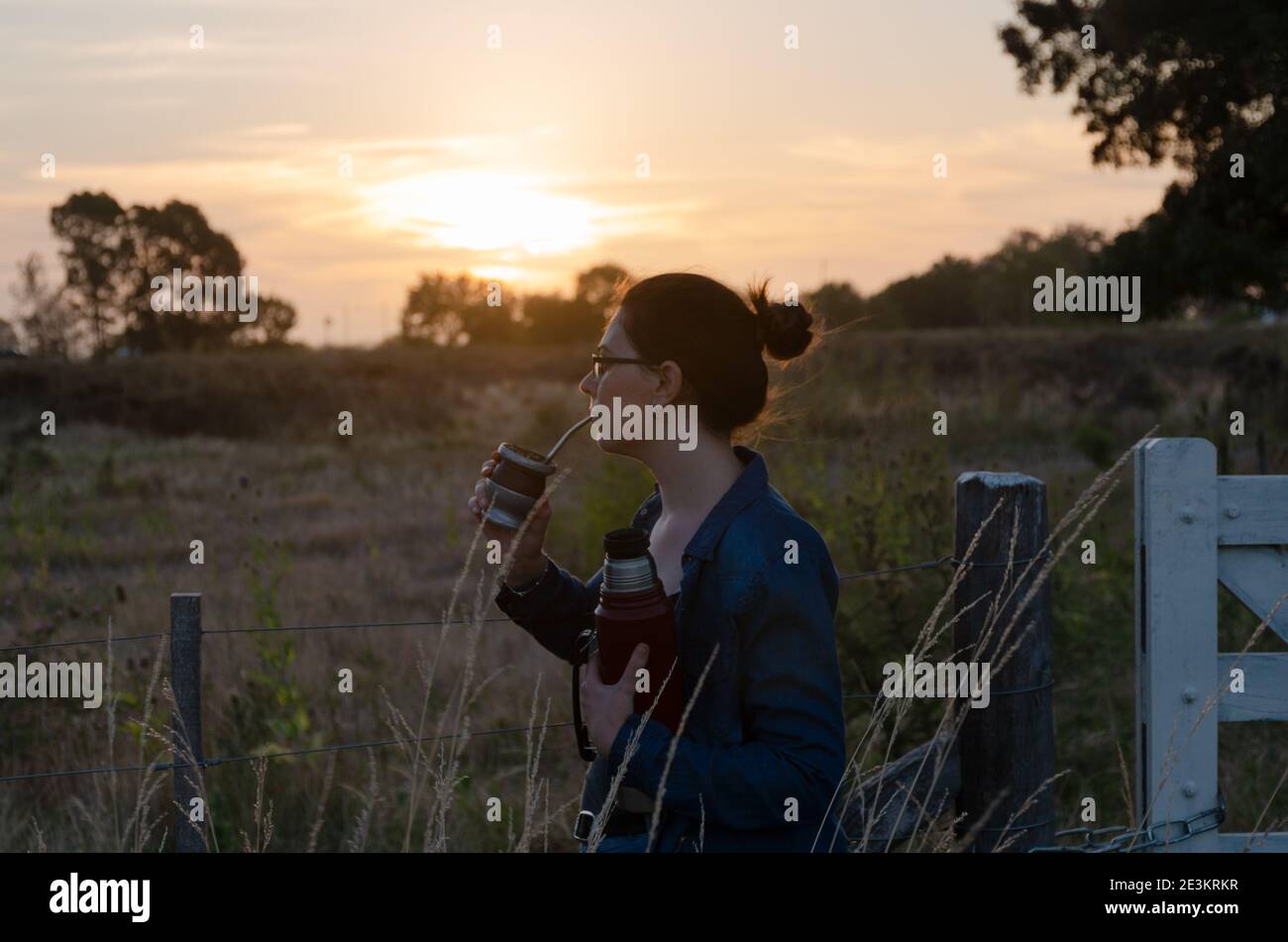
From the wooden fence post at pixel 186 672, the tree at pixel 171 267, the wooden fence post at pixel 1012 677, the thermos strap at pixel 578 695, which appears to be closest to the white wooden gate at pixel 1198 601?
the wooden fence post at pixel 1012 677

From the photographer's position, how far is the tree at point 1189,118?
1264cm

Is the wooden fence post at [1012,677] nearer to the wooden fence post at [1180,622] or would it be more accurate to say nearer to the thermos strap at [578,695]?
the wooden fence post at [1180,622]

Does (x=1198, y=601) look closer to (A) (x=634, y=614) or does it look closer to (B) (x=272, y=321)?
(A) (x=634, y=614)

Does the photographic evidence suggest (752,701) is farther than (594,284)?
No

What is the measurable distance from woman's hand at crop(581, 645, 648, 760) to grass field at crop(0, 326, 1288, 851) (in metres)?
0.21

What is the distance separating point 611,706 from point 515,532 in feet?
1.76

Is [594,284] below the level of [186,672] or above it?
above

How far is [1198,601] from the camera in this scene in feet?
10.6

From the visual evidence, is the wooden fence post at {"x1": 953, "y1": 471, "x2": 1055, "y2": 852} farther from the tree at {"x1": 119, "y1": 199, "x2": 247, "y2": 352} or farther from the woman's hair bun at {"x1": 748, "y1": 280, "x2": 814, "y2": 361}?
the tree at {"x1": 119, "y1": 199, "x2": 247, "y2": 352}

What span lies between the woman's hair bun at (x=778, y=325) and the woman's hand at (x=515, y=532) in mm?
597

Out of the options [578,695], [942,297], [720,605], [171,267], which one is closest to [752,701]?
[720,605]

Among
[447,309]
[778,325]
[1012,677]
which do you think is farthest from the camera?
[447,309]

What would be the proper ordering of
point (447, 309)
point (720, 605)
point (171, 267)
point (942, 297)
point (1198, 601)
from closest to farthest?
point (720, 605) → point (1198, 601) → point (171, 267) → point (942, 297) → point (447, 309)

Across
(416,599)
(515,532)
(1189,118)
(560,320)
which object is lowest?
(416,599)
